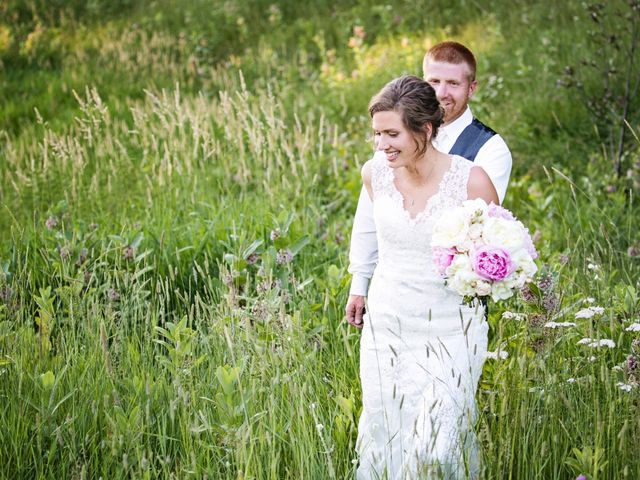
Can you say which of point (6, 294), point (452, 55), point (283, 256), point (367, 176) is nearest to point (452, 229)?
point (367, 176)

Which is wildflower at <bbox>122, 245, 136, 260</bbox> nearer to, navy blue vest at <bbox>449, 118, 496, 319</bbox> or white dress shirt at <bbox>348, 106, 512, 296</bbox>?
white dress shirt at <bbox>348, 106, 512, 296</bbox>

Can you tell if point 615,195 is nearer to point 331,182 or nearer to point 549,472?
point 331,182

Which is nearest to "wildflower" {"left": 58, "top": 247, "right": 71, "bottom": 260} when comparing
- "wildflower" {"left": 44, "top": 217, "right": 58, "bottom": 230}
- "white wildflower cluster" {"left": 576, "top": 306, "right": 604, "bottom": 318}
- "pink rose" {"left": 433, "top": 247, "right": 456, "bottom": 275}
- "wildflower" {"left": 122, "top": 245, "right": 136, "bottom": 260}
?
"wildflower" {"left": 122, "top": 245, "right": 136, "bottom": 260}

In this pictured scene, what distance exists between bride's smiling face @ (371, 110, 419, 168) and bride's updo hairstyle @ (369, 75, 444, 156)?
0.05ft

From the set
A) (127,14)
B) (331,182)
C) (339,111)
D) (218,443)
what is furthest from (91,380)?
(127,14)

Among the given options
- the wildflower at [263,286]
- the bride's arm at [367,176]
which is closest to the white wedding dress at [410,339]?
the bride's arm at [367,176]

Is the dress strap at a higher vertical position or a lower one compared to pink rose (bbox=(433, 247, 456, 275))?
higher

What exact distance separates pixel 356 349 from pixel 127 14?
12.0m

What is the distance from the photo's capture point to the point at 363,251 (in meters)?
3.52

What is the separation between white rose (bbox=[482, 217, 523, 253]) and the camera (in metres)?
2.53

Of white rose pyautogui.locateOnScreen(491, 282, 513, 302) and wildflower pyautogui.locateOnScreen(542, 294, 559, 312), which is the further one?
wildflower pyautogui.locateOnScreen(542, 294, 559, 312)

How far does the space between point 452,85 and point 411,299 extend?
113 centimetres

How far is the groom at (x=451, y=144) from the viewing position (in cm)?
339

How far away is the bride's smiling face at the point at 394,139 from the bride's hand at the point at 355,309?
28.7 inches
